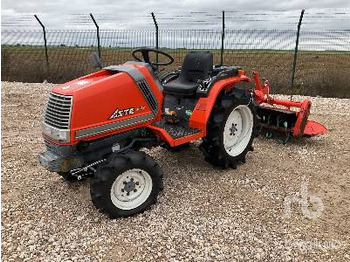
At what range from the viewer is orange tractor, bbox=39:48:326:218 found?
139 inches

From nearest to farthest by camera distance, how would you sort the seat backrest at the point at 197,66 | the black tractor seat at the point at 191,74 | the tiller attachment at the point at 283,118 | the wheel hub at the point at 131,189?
the wheel hub at the point at 131,189 → the black tractor seat at the point at 191,74 → the seat backrest at the point at 197,66 → the tiller attachment at the point at 283,118

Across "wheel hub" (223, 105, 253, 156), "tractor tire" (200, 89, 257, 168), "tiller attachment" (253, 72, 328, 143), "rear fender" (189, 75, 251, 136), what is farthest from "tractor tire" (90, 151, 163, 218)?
"tiller attachment" (253, 72, 328, 143)

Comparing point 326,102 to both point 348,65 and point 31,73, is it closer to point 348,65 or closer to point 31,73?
point 348,65

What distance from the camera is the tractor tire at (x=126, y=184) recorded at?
3.46 m

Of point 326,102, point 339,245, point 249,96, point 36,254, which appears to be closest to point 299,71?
point 326,102

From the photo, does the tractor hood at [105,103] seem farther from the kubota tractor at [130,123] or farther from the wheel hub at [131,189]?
the wheel hub at [131,189]

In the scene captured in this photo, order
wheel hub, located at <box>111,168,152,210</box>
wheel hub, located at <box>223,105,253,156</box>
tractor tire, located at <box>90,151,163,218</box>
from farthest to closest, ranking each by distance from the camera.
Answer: wheel hub, located at <box>223,105,253,156</box> → wheel hub, located at <box>111,168,152,210</box> → tractor tire, located at <box>90,151,163,218</box>

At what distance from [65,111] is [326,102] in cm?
715

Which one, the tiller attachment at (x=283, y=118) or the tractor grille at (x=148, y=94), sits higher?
the tractor grille at (x=148, y=94)

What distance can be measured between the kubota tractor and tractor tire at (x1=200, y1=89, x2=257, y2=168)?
0.01 meters

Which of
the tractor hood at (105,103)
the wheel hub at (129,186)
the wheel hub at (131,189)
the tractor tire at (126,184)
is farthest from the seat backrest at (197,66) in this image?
the wheel hub at (129,186)

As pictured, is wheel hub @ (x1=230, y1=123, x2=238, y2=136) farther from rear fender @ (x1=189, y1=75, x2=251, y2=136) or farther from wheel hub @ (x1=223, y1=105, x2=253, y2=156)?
rear fender @ (x1=189, y1=75, x2=251, y2=136)

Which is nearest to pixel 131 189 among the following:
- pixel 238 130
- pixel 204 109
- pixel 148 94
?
pixel 148 94

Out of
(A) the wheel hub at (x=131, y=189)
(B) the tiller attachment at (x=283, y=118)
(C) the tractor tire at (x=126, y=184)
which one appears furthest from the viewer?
(B) the tiller attachment at (x=283, y=118)
